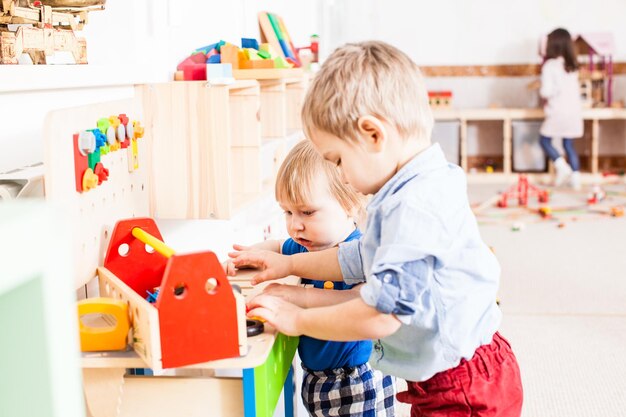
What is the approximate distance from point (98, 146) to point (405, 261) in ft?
1.81

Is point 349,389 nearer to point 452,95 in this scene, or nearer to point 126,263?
point 126,263

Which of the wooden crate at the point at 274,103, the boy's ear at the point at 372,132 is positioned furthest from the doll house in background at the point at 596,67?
the boy's ear at the point at 372,132

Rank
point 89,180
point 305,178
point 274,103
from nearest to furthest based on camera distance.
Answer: point 89,180 < point 305,178 < point 274,103

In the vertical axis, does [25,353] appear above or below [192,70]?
below

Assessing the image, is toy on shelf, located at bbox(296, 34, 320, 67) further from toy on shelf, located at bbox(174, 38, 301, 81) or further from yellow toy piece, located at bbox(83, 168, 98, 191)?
yellow toy piece, located at bbox(83, 168, 98, 191)

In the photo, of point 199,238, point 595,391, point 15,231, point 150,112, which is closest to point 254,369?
point 15,231

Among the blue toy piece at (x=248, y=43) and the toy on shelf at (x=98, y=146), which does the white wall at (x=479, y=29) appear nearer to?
the blue toy piece at (x=248, y=43)

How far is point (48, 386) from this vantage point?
18.7 inches

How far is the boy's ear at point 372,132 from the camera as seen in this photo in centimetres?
100

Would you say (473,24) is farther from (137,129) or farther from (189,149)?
(137,129)

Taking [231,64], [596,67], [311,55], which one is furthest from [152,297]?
[596,67]

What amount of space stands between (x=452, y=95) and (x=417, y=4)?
75 centimetres

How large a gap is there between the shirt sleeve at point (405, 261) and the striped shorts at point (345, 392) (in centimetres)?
43

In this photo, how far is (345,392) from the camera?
4.58ft
